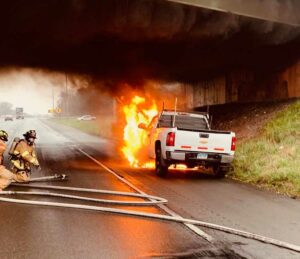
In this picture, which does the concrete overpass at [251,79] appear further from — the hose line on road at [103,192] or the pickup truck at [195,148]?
the hose line on road at [103,192]

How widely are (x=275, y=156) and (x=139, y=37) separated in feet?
25.7

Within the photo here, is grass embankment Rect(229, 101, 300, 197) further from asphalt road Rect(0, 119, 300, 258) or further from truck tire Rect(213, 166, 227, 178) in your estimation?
asphalt road Rect(0, 119, 300, 258)

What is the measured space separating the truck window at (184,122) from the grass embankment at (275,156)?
1.67 meters

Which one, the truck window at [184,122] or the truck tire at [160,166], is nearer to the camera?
the truck tire at [160,166]

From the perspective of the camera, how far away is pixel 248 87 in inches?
886

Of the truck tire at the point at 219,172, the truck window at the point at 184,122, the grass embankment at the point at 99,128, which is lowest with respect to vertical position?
the truck tire at the point at 219,172


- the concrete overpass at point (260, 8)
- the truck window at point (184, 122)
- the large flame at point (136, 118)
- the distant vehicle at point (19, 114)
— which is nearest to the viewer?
the truck window at point (184, 122)

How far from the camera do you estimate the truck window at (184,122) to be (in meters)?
15.2

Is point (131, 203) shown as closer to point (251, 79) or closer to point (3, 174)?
point (3, 174)

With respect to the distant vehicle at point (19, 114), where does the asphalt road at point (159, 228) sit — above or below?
below

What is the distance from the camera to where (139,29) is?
58.9 feet

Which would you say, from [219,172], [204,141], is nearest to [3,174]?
[204,141]

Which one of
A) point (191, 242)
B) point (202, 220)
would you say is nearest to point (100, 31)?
point (202, 220)

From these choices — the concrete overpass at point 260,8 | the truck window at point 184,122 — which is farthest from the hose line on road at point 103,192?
the concrete overpass at point 260,8
